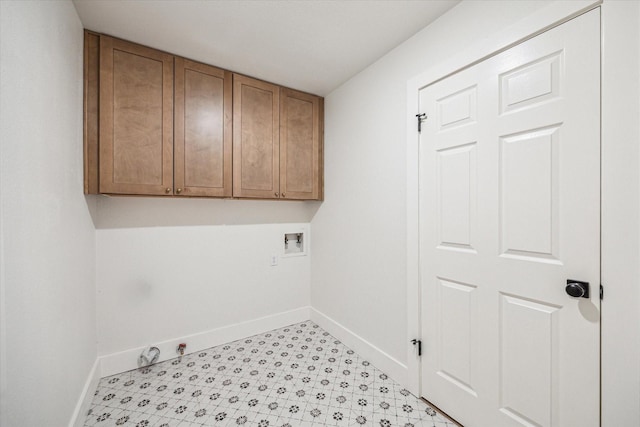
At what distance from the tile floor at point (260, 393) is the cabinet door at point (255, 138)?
136cm

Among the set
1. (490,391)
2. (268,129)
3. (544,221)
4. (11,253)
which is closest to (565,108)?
(544,221)

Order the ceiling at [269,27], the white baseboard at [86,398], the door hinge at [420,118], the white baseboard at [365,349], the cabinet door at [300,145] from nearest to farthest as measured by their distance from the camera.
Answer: the white baseboard at [86,398]
the ceiling at [269,27]
the door hinge at [420,118]
the white baseboard at [365,349]
the cabinet door at [300,145]

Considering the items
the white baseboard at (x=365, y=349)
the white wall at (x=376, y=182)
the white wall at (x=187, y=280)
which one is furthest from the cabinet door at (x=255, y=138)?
the white baseboard at (x=365, y=349)

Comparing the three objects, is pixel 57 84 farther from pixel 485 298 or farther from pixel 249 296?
pixel 485 298

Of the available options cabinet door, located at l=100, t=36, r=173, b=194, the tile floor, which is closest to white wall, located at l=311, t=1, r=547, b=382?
the tile floor

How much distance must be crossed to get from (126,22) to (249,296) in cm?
223

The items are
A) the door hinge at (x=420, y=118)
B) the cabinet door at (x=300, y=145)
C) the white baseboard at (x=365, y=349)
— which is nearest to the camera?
the door hinge at (x=420, y=118)

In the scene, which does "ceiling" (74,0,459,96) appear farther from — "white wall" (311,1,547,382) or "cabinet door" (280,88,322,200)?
"cabinet door" (280,88,322,200)

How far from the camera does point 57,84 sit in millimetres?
1264

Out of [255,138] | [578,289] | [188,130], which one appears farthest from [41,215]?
[578,289]

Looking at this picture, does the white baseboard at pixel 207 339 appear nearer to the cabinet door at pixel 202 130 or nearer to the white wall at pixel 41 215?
the white wall at pixel 41 215

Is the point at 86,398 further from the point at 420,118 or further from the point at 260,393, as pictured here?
the point at 420,118

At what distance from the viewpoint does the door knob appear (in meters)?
1.04

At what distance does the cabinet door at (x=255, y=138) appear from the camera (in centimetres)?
219
